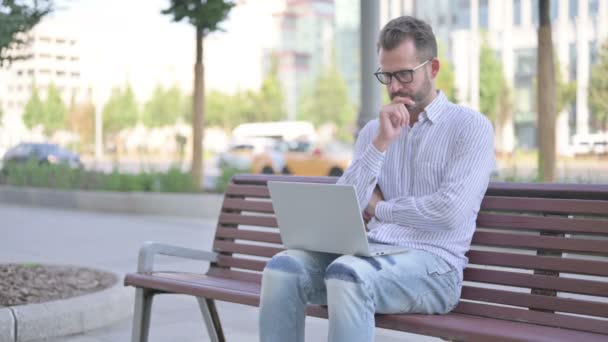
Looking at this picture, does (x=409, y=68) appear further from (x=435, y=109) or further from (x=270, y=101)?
(x=270, y=101)

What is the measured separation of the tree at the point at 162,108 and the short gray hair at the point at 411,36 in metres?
71.3

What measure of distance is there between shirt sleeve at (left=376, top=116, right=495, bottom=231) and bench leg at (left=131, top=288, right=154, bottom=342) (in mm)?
1353

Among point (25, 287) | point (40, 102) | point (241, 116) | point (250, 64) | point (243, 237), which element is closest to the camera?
point (243, 237)

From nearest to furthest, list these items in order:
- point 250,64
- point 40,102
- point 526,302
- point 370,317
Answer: point 370,317, point 526,302, point 40,102, point 250,64

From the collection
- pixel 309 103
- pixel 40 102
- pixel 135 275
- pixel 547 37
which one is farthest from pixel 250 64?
pixel 135 275

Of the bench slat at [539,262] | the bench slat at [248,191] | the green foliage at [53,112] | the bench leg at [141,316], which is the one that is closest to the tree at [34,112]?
the green foliage at [53,112]

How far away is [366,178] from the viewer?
352cm

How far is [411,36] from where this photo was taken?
11.3 feet

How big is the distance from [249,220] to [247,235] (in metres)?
0.09

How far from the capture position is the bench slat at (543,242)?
3229mm

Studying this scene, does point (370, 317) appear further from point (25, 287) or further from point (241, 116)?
point (241, 116)

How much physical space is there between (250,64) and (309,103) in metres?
31.2

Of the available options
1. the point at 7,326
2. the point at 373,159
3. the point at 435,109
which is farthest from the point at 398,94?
the point at 7,326

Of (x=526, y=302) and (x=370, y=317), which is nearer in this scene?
(x=370, y=317)
